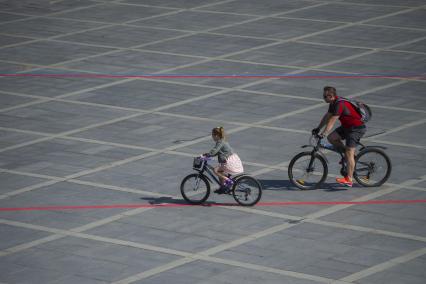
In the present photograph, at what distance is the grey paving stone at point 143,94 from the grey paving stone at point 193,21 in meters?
7.38

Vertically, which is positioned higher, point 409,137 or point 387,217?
point 409,137

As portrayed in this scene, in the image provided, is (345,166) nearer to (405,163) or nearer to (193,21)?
(405,163)

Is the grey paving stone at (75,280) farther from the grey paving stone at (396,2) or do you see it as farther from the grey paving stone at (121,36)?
the grey paving stone at (396,2)

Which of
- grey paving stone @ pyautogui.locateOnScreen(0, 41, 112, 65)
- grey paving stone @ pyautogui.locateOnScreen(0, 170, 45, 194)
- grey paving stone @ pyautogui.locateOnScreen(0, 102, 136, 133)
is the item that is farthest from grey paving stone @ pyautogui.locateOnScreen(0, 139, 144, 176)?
grey paving stone @ pyautogui.locateOnScreen(0, 41, 112, 65)

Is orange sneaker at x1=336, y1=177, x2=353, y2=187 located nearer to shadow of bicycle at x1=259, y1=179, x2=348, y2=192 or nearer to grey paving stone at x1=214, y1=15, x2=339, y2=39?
shadow of bicycle at x1=259, y1=179, x2=348, y2=192

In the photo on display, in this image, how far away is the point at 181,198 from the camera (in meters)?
18.8

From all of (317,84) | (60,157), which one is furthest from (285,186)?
(317,84)

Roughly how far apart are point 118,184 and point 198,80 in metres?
8.54

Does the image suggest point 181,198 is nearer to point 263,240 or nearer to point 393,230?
point 263,240

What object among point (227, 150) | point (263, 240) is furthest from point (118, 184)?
point (263, 240)

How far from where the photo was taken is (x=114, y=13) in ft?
121

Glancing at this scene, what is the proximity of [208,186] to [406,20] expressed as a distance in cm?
1811

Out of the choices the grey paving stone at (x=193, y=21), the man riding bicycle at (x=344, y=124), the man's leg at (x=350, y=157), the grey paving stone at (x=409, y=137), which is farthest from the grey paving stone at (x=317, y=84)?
the grey paving stone at (x=193, y=21)

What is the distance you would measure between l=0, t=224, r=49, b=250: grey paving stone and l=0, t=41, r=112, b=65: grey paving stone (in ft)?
43.2
